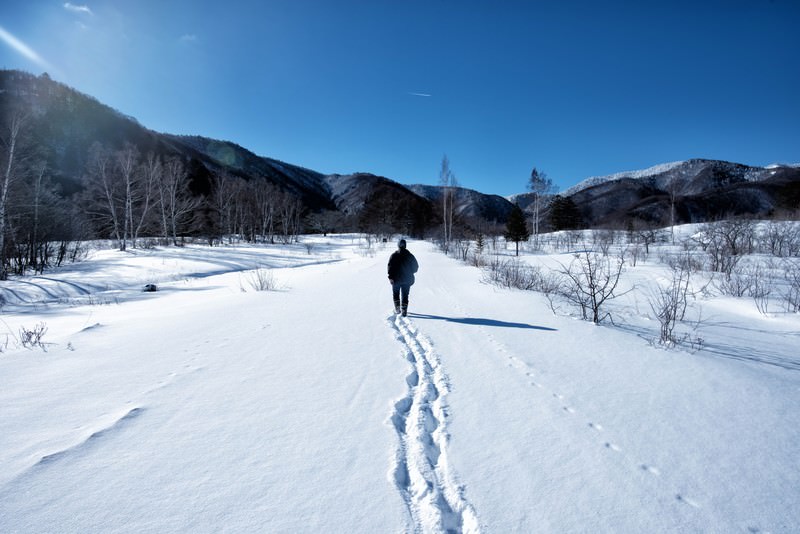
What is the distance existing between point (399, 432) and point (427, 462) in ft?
1.24

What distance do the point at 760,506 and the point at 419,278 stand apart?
1011 centimetres

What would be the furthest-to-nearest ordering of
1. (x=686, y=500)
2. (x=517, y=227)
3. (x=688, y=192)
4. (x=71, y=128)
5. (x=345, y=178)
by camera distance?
(x=345, y=178)
(x=688, y=192)
(x=71, y=128)
(x=517, y=227)
(x=686, y=500)

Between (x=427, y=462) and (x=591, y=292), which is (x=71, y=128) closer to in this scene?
(x=591, y=292)

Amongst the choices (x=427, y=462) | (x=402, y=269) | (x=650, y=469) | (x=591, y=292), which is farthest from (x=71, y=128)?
(x=650, y=469)

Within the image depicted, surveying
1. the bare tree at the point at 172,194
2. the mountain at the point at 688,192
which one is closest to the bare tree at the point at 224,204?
the bare tree at the point at 172,194

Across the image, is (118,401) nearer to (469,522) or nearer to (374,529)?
(374,529)

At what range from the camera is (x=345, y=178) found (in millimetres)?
182875

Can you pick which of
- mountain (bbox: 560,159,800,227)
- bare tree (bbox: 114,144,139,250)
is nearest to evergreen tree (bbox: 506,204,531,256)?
bare tree (bbox: 114,144,139,250)

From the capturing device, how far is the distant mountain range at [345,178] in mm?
69062

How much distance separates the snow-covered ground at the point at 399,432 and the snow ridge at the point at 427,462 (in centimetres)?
1

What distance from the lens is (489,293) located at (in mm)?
8492

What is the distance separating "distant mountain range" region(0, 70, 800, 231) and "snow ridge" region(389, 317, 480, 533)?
79.7 feet

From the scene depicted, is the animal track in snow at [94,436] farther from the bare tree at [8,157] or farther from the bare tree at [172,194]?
the bare tree at [172,194]

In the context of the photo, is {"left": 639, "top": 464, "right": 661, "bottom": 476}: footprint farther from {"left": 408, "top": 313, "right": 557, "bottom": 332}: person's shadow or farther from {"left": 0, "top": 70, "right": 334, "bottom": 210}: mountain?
{"left": 0, "top": 70, "right": 334, "bottom": 210}: mountain
